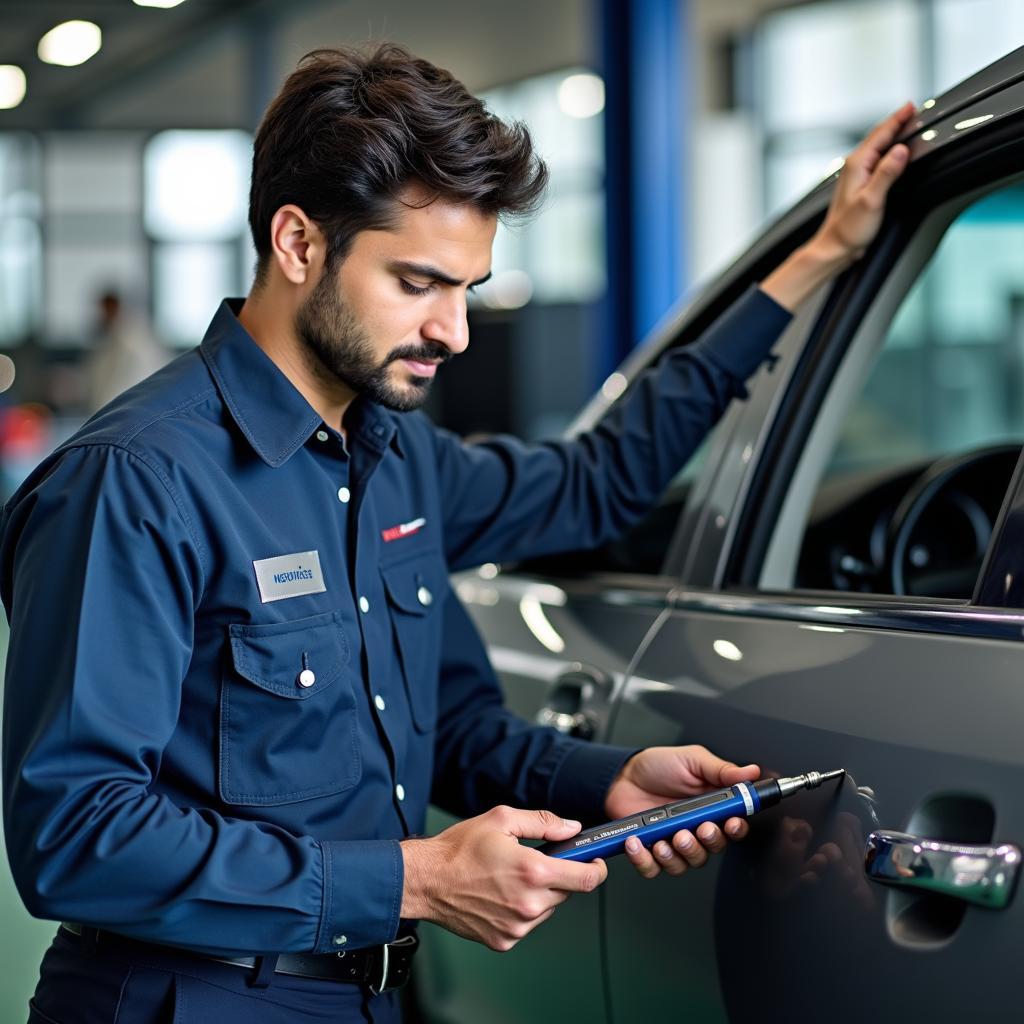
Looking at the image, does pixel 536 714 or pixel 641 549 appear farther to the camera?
pixel 641 549

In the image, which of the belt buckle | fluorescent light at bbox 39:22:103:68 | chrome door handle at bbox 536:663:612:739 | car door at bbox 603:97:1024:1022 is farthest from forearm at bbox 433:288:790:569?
fluorescent light at bbox 39:22:103:68

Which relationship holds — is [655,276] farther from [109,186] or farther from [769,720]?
[109,186]

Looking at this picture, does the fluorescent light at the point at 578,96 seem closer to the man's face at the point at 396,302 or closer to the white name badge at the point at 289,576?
the man's face at the point at 396,302

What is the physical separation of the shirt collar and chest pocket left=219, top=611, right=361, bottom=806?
19cm

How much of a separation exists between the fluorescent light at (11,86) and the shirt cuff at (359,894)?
16.0 metres

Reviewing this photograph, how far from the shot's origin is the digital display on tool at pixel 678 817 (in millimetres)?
1389

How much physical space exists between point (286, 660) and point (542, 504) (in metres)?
0.67

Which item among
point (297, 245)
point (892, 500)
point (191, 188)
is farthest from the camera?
point (191, 188)

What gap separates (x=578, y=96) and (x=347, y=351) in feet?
42.3

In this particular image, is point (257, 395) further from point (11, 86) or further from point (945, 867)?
point (11, 86)

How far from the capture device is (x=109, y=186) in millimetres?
18156

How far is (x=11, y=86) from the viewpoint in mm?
16516

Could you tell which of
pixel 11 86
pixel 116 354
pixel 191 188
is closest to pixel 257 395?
pixel 116 354

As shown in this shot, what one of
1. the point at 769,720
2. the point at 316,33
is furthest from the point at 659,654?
the point at 316,33
